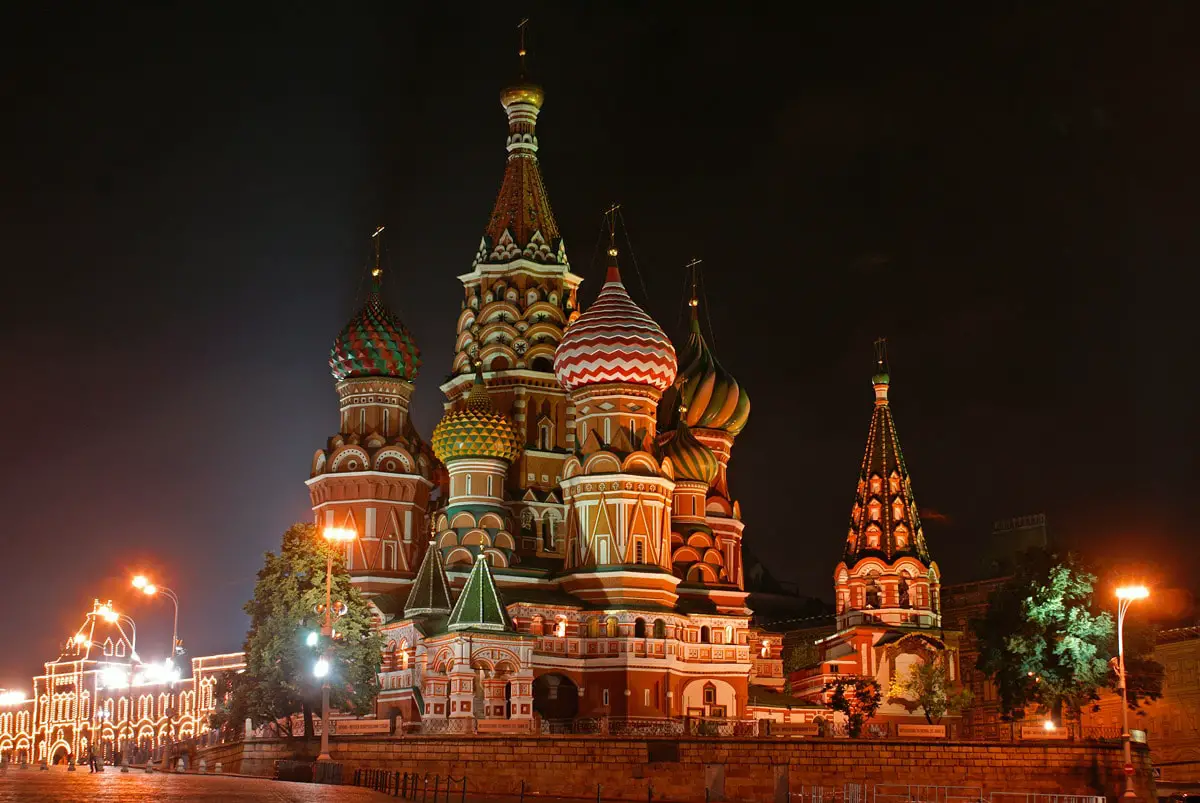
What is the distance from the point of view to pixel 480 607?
48.6m

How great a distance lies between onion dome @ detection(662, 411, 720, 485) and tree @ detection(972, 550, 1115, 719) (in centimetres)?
1790

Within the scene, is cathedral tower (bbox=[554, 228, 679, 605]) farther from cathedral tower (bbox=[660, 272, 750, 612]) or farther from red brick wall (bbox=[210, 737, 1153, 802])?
red brick wall (bbox=[210, 737, 1153, 802])

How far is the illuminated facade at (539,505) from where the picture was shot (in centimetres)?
5191

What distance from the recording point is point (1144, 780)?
39406mm

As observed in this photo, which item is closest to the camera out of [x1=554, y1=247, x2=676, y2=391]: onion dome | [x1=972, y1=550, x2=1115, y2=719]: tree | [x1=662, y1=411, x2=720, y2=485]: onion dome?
[x1=972, y1=550, x2=1115, y2=719]: tree

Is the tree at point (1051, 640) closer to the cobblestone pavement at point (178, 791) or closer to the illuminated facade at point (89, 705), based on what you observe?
the cobblestone pavement at point (178, 791)

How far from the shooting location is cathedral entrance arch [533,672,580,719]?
53.3 m

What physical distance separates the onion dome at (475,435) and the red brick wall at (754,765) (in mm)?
17160

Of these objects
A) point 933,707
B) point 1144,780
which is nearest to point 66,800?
point 1144,780

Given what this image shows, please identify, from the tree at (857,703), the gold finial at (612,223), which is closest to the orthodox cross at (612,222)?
the gold finial at (612,223)

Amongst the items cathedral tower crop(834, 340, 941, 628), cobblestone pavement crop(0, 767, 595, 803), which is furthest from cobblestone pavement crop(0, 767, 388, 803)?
cathedral tower crop(834, 340, 941, 628)

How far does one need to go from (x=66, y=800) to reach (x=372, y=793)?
860cm

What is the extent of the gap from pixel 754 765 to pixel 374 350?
26655mm

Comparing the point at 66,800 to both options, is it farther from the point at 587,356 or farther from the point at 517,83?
the point at 517,83
